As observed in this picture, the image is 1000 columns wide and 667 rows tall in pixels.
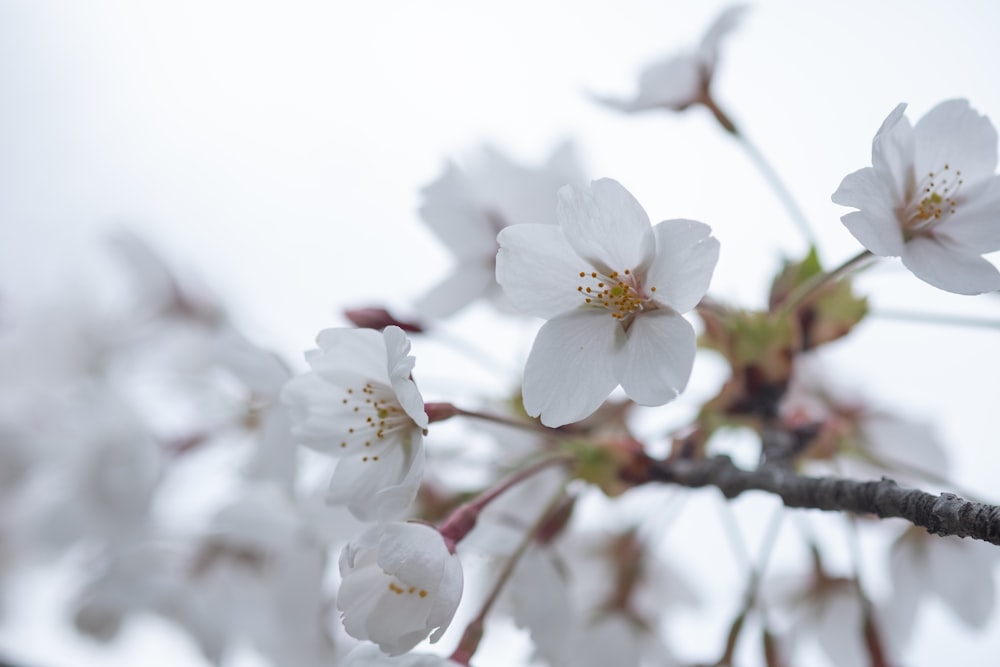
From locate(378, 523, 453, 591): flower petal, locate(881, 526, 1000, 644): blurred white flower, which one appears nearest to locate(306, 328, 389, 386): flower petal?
locate(378, 523, 453, 591): flower petal

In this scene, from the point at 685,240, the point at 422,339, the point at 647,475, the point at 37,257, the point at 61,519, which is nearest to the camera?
the point at 685,240

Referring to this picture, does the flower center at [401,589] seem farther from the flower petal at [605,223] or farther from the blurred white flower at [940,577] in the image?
the blurred white flower at [940,577]

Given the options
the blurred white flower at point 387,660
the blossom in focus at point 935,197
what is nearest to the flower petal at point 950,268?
the blossom in focus at point 935,197

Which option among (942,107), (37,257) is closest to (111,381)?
(37,257)

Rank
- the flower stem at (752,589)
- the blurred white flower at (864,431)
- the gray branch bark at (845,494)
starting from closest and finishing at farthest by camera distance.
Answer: the gray branch bark at (845,494) < the flower stem at (752,589) < the blurred white flower at (864,431)

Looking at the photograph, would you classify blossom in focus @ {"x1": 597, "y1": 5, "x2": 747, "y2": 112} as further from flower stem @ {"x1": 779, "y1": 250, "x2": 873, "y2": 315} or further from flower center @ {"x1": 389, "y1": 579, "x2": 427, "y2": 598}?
flower center @ {"x1": 389, "y1": 579, "x2": 427, "y2": 598}

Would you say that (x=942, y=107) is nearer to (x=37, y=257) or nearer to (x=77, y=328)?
(x=77, y=328)
